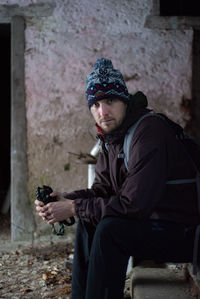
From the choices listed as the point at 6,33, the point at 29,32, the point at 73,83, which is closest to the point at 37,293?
the point at 73,83

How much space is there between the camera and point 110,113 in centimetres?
228

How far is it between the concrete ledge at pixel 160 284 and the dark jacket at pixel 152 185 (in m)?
0.66

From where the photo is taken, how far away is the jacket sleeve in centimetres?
187

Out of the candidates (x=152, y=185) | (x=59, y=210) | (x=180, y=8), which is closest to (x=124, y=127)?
(x=152, y=185)

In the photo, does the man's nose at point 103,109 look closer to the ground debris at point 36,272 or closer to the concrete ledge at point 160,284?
the concrete ledge at point 160,284

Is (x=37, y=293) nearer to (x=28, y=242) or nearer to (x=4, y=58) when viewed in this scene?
(x=28, y=242)

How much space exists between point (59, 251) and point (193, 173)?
2442 millimetres

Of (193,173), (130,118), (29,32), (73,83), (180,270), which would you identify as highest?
(29,32)

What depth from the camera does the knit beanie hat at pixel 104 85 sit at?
230 cm

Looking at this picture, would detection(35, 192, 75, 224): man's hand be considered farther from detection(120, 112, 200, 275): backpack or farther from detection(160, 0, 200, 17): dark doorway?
detection(160, 0, 200, 17): dark doorway

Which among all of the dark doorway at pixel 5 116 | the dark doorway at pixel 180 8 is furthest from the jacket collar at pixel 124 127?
the dark doorway at pixel 5 116

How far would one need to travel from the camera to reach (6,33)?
517 centimetres

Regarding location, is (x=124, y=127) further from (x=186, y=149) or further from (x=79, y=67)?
(x=79, y=67)

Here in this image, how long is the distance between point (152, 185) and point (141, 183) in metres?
0.06
